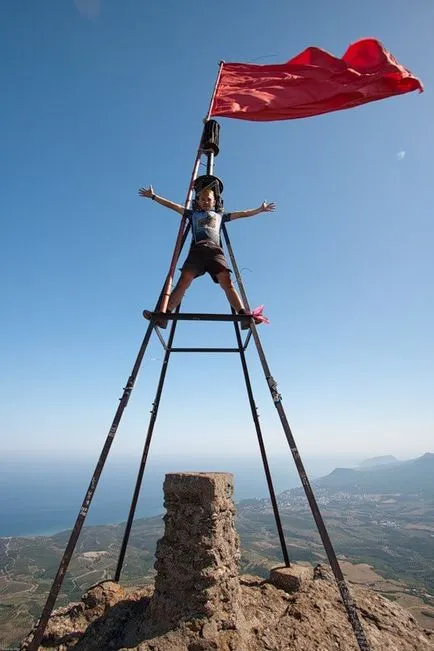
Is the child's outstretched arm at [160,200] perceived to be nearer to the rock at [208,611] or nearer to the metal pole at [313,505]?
the metal pole at [313,505]

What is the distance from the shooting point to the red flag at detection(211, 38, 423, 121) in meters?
7.91

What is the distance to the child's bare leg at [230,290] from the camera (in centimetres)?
684

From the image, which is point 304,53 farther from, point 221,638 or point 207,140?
point 221,638

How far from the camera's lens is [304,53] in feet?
29.6

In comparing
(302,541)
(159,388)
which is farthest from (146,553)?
(159,388)

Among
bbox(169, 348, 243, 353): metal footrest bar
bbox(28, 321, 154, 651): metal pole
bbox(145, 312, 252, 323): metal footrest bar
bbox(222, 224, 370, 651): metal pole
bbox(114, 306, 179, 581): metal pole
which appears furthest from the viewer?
bbox(169, 348, 243, 353): metal footrest bar

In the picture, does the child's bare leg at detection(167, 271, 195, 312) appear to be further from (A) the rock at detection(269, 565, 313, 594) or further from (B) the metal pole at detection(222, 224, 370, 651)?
(A) the rock at detection(269, 565, 313, 594)

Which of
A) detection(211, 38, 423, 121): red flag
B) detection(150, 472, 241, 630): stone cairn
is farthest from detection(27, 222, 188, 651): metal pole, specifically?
detection(211, 38, 423, 121): red flag

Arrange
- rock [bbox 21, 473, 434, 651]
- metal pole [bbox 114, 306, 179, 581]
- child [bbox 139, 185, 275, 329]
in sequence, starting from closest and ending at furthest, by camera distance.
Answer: rock [bbox 21, 473, 434, 651] → child [bbox 139, 185, 275, 329] → metal pole [bbox 114, 306, 179, 581]

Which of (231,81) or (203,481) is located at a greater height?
(231,81)

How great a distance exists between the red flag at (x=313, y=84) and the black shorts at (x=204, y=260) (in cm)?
356

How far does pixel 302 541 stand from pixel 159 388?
23074 cm

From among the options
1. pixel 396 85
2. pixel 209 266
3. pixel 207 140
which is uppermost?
pixel 396 85

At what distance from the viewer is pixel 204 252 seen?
6754mm
